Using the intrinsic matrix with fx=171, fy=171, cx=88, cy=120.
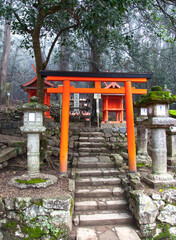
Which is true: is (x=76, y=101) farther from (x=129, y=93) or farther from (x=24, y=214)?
(x=24, y=214)

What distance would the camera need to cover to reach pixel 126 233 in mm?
3717

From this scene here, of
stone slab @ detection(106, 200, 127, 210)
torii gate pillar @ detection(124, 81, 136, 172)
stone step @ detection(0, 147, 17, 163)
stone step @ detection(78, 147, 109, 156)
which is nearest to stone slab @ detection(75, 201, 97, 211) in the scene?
stone slab @ detection(106, 200, 127, 210)

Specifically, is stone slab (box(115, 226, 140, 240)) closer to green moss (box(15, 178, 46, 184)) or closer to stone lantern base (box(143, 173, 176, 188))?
stone lantern base (box(143, 173, 176, 188))

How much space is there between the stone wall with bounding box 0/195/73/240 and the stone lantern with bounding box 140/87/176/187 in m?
2.40

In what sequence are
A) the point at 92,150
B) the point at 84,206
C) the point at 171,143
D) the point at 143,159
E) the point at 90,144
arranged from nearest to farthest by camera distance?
1. the point at 84,206
2. the point at 171,143
3. the point at 143,159
4. the point at 92,150
5. the point at 90,144

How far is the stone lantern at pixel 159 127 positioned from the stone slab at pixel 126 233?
127 cm

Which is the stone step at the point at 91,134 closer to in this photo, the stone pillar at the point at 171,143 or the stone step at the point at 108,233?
the stone pillar at the point at 171,143

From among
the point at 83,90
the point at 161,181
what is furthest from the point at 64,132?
the point at 161,181

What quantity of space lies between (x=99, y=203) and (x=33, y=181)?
1792mm

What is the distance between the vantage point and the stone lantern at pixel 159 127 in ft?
14.9

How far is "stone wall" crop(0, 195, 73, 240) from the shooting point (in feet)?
11.8

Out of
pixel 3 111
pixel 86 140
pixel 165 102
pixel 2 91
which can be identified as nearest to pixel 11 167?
pixel 86 140

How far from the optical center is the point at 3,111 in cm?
1171

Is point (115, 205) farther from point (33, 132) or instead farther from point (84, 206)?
point (33, 132)
